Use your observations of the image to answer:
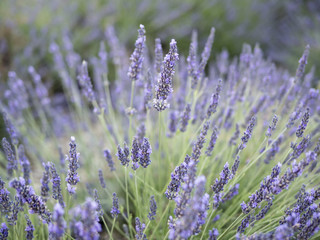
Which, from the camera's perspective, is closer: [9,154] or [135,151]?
[135,151]

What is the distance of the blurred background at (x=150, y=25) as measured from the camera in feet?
12.4

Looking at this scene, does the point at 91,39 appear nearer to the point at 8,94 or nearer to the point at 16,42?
the point at 16,42

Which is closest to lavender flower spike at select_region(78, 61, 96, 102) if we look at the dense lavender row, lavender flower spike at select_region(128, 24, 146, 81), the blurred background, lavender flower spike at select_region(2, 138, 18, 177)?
the dense lavender row

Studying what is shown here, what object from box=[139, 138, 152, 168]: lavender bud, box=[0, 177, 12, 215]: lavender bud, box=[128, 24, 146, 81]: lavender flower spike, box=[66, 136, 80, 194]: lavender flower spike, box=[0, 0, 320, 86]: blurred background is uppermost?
box=[0, 0, 320, 86]: blurred background

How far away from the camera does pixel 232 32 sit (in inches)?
185

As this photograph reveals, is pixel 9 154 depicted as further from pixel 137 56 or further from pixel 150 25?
pixel 150 25

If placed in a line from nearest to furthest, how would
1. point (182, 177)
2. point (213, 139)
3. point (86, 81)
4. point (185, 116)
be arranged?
point (182, 177) < point (213, 139) < point (185, 116) < point (86, 81)

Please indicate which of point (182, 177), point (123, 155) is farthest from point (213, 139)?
point (123, 155)

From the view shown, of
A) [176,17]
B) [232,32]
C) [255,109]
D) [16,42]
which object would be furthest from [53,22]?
[255,109]

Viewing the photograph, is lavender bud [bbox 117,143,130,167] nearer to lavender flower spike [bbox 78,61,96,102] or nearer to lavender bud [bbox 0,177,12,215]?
lavender bud [bbox 0,177,12,215]

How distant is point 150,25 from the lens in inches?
168

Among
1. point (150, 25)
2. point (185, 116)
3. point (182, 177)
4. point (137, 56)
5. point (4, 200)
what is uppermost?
point (150, 25)

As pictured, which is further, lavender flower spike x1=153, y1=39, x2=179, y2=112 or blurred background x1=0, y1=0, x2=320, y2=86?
blurred background x1=0, y1=0, x2=320, y2=86

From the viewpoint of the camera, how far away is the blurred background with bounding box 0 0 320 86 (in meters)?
3.78
